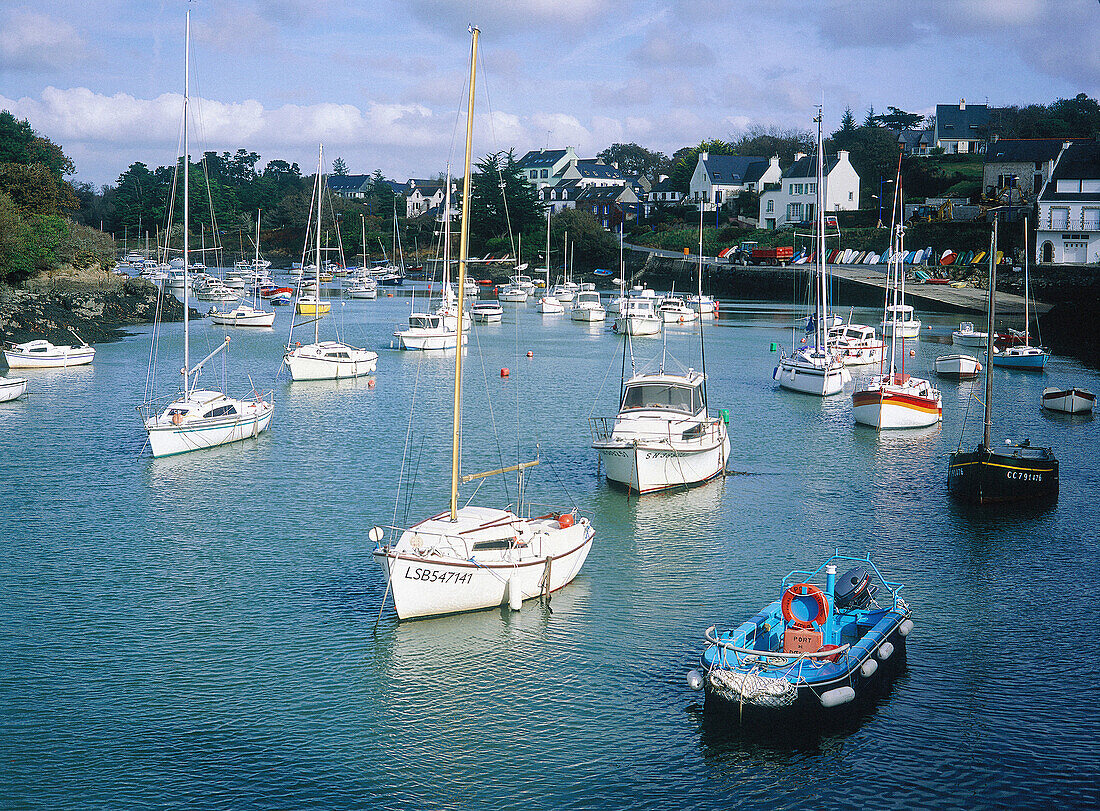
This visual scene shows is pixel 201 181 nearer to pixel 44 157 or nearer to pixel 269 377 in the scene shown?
pixel 44 157

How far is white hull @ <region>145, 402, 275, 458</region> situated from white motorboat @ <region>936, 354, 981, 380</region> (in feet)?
135

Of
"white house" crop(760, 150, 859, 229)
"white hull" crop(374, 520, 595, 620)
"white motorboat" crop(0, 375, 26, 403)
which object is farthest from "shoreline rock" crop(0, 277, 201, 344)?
"white house" crop(760, 150, 859, 229)

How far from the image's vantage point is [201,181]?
652 ft

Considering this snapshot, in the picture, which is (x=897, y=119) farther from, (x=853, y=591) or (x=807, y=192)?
(x=853, y=591)

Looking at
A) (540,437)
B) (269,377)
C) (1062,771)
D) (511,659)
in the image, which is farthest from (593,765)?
(269,377)

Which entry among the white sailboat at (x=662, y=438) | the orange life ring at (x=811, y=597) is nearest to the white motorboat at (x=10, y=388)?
the white sailboat at (x=662, y=438)

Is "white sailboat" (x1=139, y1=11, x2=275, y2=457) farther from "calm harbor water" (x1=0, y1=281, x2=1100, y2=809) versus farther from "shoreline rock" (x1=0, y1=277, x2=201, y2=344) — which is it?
"shoreline rock" (x1=0, y1=277, x2=201, y2=344)

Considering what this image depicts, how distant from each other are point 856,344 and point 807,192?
80001mm

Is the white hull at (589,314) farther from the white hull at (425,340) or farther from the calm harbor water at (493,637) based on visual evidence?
the calm harbor water at (493,637)

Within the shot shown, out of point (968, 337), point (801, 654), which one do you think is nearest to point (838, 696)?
point (801, 654)

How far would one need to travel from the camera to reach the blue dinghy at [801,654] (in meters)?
17.9

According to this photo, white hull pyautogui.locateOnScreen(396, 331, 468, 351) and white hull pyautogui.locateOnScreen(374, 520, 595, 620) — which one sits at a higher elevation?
white hull pyautogui.locateOnScreen(396, 331, 468, 351)

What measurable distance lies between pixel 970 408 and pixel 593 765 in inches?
1599

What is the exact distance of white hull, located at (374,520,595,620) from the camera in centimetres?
2170
